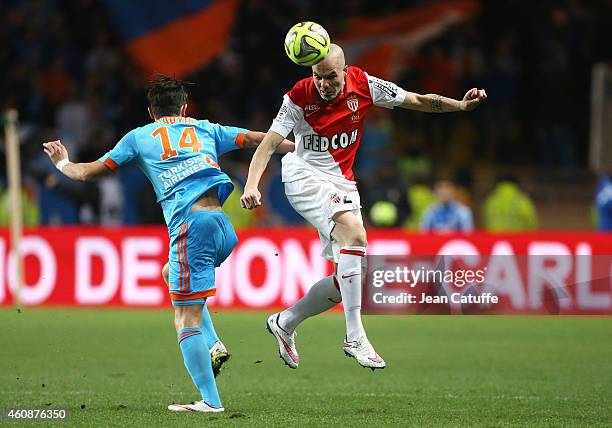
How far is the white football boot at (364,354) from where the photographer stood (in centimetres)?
893

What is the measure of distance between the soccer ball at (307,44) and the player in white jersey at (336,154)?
0.41ft

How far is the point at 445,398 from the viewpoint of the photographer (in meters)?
9.55

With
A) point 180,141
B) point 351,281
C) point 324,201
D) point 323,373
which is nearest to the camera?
point 180,141

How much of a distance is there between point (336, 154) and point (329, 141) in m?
0.13

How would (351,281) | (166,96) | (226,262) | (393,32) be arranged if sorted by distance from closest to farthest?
(166,96), (351,281), (226,262), (393,32)

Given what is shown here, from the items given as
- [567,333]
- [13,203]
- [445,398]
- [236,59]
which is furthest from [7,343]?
[236,59]

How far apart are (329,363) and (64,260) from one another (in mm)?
6901

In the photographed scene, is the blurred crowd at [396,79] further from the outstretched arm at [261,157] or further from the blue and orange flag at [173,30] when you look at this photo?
the outstretched arm at [261,157]

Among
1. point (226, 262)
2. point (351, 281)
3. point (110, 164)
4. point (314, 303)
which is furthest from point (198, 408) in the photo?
point (226, 262)

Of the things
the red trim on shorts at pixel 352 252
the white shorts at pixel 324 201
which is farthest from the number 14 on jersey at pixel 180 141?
the red trim on shorts at pixel 352 252

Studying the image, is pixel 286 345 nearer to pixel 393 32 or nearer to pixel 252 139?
pixel 252 139

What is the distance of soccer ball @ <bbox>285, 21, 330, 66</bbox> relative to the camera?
343 inches

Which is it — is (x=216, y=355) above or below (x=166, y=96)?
below

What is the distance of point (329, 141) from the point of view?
9359 millimetres
